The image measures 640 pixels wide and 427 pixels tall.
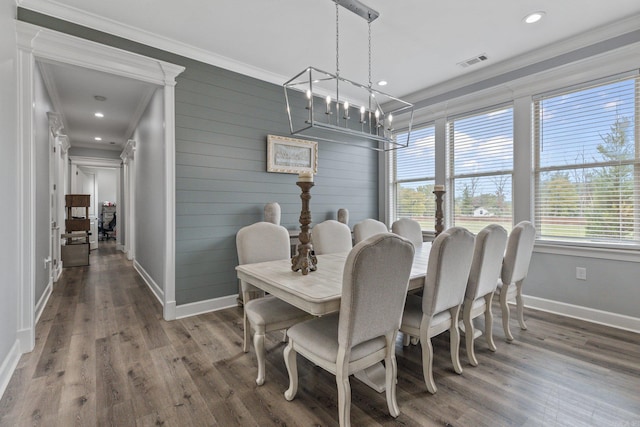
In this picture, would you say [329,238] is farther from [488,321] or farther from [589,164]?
[589,164]

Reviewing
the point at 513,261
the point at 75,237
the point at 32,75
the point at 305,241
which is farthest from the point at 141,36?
the point at 75,237

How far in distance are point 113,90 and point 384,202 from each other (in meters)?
4.30

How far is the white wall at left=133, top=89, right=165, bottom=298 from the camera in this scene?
347 centimetres

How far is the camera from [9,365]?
2066mm

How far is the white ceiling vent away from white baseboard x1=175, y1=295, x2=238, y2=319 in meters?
3.92

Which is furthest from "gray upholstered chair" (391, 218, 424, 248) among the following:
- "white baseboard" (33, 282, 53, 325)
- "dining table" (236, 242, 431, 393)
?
"white baseboard" (33, 282, 53, 325)

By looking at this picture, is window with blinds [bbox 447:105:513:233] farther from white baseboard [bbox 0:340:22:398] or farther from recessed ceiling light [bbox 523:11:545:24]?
white baseboard [bbox 0:340:22:398]

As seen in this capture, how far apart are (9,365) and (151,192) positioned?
2385 mm

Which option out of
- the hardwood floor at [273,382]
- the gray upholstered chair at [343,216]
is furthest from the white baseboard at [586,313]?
the gray upholstered chair at [343,216]

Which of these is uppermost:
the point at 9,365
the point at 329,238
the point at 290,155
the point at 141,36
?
the point at 141,36

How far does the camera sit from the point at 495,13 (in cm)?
269

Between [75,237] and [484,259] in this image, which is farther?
[75,237]

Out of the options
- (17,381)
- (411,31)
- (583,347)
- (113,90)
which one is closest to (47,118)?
(113,90)

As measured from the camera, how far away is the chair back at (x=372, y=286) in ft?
4.64
